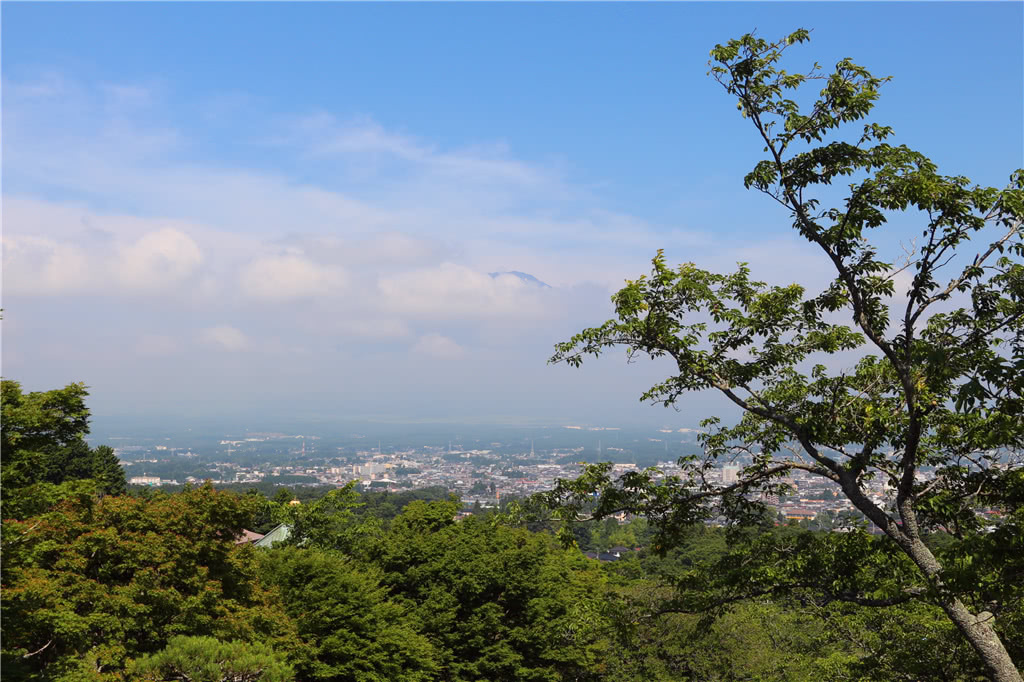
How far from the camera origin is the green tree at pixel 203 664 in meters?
9.71

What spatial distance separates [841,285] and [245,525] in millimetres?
10961

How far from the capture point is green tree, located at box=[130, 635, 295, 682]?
9.71 metres

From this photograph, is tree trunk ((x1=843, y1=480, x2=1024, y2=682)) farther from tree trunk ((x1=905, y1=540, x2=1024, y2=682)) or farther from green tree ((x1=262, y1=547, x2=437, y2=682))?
green tree ((x1=262, y1=547, x2=437, y2=682))

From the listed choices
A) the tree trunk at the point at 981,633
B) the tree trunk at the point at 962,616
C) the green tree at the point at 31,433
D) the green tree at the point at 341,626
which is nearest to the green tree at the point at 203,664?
the green tree at the point at 31,433

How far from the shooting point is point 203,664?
9.86 metres

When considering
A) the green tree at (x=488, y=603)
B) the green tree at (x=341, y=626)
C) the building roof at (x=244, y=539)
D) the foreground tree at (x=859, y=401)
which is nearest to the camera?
the foreground tree at (x=859, y=401)

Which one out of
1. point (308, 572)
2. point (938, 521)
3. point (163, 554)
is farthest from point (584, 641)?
point (938, 521)

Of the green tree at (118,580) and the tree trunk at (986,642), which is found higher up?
the tree trunk at (986,642)

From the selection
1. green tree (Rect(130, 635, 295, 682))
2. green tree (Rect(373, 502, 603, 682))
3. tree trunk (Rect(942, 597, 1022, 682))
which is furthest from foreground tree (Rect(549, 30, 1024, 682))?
green tree (Rect(373, 502, 603, 682))

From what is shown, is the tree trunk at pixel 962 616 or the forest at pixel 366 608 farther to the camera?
the forest at pixel 366 608

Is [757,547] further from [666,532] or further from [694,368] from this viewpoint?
[694,368]

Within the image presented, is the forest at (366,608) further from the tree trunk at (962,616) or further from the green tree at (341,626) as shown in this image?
the tree trunk at (962,616)

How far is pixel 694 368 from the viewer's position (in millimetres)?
7180

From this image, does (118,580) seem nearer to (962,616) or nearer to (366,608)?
(366,608)
